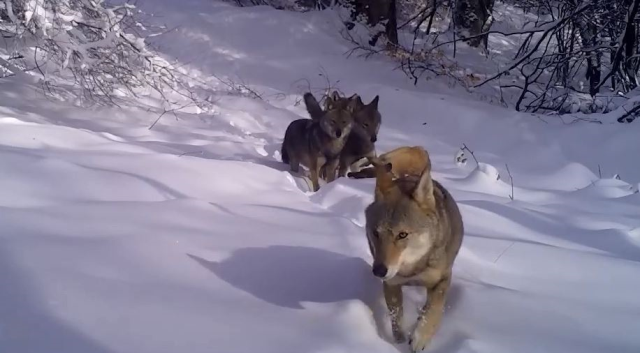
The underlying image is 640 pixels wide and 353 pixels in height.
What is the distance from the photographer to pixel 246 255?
10.6 feet

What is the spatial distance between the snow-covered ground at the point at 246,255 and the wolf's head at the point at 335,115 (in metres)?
0.80

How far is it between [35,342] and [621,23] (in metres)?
11.4

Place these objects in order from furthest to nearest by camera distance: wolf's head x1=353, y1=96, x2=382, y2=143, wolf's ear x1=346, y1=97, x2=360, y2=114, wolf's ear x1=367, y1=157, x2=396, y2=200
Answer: wolf's head x1=353, y1=96, x2=382, y2=143 → wolf's ear x1=346, y1=97, x2=360, y2=114 → wolf's ear x1=367, y1=157, x2=396, y2=200

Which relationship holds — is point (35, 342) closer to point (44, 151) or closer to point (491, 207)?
point (44, 151)

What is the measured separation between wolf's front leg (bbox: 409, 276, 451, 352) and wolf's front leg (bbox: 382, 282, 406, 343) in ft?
0.39

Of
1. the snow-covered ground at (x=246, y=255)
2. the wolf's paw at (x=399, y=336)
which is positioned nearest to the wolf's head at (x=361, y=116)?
the snow-covered ground at (x=246, y=255)

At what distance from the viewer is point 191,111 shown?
9.58m

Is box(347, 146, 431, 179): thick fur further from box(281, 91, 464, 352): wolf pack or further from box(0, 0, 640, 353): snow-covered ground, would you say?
box(0, 0, 640, 353): snow-covered ground

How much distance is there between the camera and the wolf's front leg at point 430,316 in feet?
9.00

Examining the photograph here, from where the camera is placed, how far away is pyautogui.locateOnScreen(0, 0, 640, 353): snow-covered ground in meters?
2.34

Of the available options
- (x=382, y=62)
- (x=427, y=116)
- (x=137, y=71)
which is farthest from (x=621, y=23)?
(x=137, y=71)

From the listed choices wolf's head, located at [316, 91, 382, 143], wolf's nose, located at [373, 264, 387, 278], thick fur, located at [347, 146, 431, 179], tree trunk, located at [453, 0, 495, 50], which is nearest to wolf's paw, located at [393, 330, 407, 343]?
wolf's nose, located at [373, 264, 387, 278]

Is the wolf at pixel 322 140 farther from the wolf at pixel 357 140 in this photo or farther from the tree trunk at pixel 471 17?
the tree trunk at pixel 471 17

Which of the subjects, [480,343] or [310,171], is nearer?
[480,343]
